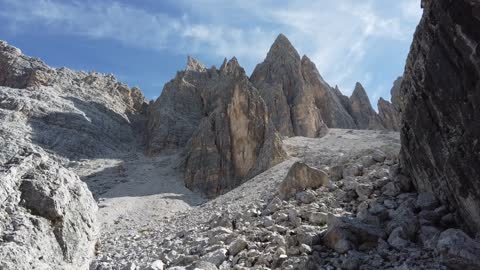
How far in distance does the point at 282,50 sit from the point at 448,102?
75825 millimetres

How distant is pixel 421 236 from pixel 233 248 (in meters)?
5.47

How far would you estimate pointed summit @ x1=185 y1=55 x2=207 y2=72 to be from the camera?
93.0 m

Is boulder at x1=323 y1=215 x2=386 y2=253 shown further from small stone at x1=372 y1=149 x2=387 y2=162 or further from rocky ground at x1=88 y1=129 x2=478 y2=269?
small stone at x1=372 y1=149 x2=387 y2=162

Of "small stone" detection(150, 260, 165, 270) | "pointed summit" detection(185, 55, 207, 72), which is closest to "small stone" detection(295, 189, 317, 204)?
"small stone" detection(150, 260, 165, 270)

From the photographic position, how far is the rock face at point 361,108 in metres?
90.9

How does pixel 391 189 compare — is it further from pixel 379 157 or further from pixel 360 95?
pixel 360 95

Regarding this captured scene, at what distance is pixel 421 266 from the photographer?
37.6ft

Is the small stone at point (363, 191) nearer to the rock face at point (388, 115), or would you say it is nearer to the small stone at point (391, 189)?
the small stone at point (391, 189)

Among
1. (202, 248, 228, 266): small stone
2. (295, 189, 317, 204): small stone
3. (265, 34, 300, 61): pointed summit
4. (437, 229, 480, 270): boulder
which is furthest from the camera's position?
(265, 34, 300, 61): pointed summit

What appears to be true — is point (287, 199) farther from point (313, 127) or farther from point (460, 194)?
point (313, 127)

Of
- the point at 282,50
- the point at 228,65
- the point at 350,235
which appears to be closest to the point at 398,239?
the point at 350,235

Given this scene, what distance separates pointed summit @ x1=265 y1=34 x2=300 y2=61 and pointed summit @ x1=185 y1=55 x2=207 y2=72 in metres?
14.7

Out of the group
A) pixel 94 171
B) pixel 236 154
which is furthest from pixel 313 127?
pixel 94 171

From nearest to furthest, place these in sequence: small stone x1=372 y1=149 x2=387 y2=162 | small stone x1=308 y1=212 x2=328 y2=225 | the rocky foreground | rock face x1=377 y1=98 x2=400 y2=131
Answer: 1. the rocky foreground
2. small stone x1=308 y1=212 x2=328 y2=225
3. small stone x1=372 y1=149 x2=387 y2=162
4. rock face x1=377 y1=98 x2=400 y2=131
